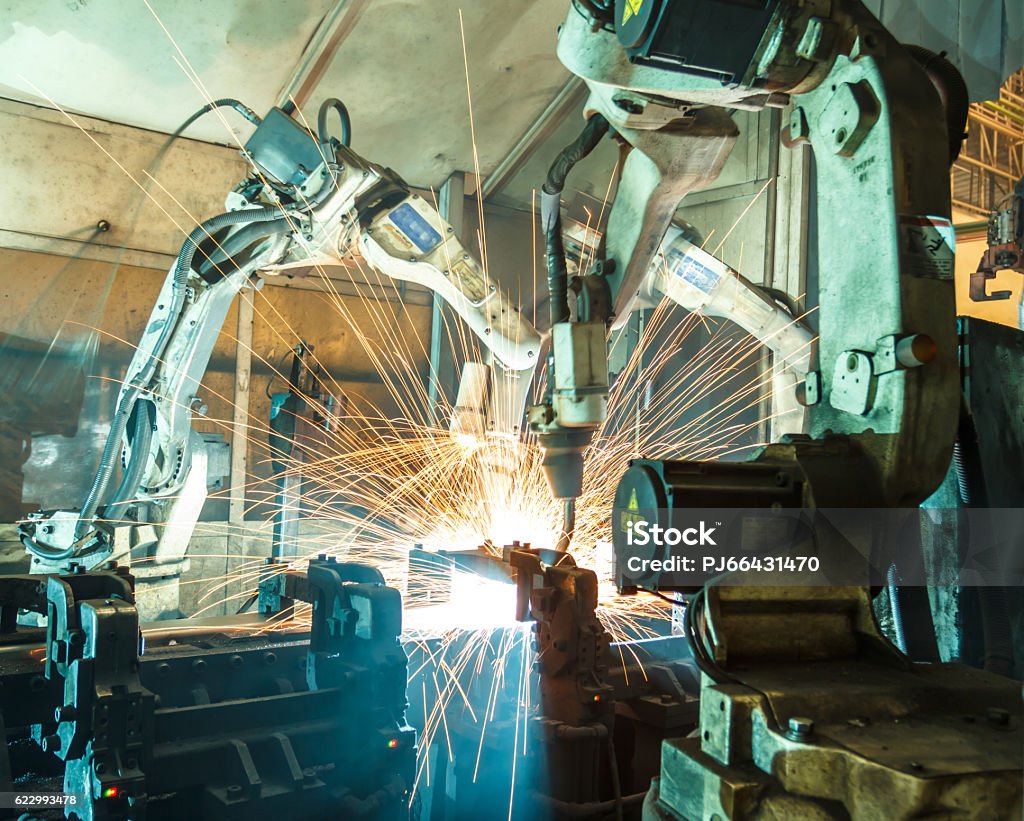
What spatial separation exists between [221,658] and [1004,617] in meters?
2.35

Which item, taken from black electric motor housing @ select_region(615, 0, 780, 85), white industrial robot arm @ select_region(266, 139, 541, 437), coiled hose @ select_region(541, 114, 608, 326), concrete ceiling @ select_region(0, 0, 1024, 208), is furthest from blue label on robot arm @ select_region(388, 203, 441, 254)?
black electric motor housing @ select_region(615, 0, 780, 85)

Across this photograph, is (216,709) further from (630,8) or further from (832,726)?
(630,8)

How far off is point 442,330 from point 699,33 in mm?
4615

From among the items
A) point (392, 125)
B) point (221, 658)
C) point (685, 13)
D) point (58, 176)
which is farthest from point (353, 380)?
point (685, 13)

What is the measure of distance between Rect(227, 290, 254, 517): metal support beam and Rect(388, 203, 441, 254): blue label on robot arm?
195cm

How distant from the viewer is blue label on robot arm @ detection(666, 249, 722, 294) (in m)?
4.71

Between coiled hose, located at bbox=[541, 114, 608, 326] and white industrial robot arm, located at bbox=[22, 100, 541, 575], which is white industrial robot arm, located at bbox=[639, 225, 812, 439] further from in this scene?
coiled hose, located at bbox=[541, 114, 608, 326]

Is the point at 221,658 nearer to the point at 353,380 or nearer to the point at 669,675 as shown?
the point at 669,675

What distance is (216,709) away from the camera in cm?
249

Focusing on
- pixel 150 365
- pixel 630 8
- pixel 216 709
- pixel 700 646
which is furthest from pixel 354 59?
pixel 700 646

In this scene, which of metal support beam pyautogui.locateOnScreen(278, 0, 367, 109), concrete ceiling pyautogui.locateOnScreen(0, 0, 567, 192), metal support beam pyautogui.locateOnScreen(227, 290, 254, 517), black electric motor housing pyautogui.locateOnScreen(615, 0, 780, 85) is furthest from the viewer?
metal support beam pyautogui.locateOnScreen(227, 290, 254, 517)

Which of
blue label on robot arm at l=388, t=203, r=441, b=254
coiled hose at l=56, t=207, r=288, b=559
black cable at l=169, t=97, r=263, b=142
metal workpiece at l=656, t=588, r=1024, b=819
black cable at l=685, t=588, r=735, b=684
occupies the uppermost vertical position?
black cable at l=169, t=97, r=263, b=142

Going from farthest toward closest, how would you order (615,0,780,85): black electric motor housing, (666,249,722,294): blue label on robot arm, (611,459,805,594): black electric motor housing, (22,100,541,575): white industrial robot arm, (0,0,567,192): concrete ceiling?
(666,249,722,294): blue label on robot arm
(0,0,567,192): concrete ceiling
(22,100,541,575): white industrial robot arm
(615,0,780,85): black electric motor housing
(611,459,805,594): black electric motor housing

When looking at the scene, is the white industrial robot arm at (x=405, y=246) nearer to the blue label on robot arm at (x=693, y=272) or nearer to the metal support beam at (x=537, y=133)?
the blue label on robot arm at (x=693, y=272)
